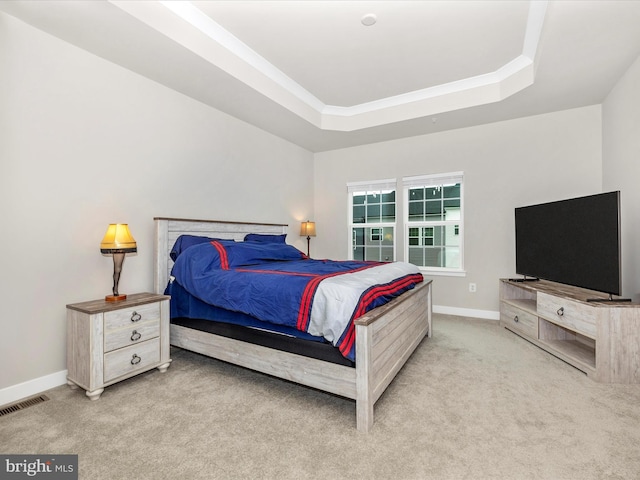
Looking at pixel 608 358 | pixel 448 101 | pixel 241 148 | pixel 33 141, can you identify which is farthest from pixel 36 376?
pixel 448 101

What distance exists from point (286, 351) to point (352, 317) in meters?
0.56

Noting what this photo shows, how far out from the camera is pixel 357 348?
69.1 inches

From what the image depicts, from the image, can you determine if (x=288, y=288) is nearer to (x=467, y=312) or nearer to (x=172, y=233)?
(x=172, y=233)

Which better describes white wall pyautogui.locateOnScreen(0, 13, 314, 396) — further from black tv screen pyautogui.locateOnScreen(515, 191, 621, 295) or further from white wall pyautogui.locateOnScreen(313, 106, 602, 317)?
black tv screen pyautogui.locateOnScreen(515, 191, 621, 295)

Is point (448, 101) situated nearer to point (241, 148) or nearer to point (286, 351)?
point (241, 148)

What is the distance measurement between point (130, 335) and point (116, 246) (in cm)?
67

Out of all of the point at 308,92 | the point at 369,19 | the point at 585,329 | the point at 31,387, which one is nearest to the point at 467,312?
the point at 585,329

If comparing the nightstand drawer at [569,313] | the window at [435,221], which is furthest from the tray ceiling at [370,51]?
the nightstand drawer at [569,313]

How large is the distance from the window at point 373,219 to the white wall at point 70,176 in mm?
2515

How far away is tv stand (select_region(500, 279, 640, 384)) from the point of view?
2.29 m

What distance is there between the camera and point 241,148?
13.0 feet

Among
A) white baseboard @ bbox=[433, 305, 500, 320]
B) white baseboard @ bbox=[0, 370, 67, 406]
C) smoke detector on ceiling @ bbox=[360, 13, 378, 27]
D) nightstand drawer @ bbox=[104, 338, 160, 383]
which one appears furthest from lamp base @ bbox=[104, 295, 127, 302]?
white baseboard @ bbox=[433, 305, 500, 320]

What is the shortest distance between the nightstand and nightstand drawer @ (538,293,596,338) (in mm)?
3313
